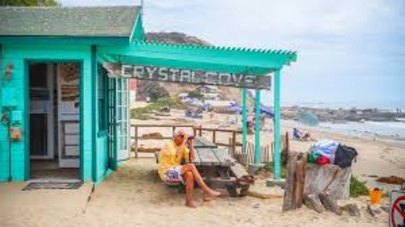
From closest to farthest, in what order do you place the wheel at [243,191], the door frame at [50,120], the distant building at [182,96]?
the wheel at [243,191], the door frame at [50,120], the distant building at [182,96]

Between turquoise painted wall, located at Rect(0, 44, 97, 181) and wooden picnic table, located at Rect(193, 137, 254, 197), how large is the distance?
6.87 ft

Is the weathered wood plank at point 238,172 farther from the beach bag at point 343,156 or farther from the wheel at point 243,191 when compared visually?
the beach bag at point 343,156

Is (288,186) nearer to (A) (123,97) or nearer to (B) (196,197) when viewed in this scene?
(B) (196,197)

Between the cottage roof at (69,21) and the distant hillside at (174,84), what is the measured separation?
197 feet

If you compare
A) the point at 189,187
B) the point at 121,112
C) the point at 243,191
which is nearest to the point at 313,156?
the point at 243,191

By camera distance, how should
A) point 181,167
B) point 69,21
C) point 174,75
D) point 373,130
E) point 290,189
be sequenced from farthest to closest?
point 373,130, point 69,21, point 174,75, point 181,167, point 290,189

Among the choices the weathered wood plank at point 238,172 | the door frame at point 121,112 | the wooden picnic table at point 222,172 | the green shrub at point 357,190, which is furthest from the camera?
the door frame at point 121,112

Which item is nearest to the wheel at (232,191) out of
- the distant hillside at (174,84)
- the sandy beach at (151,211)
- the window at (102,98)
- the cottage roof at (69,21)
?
the sandy beach at (151,211)

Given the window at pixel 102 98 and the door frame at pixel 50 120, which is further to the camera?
the door frame at pixel 50 120

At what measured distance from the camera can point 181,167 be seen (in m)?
9.20

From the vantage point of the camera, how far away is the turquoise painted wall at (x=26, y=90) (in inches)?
404

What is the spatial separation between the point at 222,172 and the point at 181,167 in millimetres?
1600

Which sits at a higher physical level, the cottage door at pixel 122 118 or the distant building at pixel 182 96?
the distant building at pixel 182 96

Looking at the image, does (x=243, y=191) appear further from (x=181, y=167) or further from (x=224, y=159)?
(x=181, y=167)
